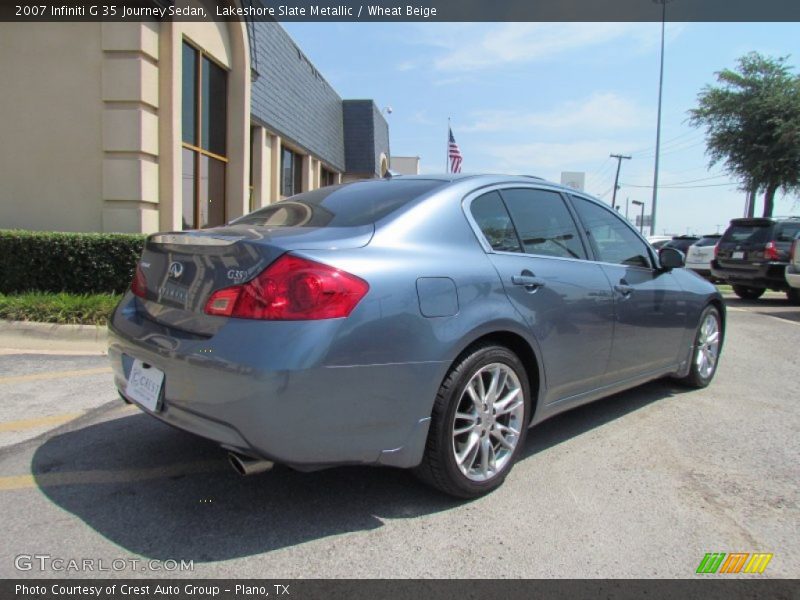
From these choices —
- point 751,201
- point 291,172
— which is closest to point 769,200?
point 751,201

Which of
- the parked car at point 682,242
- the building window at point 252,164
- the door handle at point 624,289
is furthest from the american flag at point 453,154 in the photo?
the door handle at point 624,289

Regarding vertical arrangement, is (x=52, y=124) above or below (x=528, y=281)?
above

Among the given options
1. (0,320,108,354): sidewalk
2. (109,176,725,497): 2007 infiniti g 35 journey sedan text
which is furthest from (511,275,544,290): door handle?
(0,320,108,354): sidewalk

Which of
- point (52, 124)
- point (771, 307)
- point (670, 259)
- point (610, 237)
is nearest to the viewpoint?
point (610, 237)

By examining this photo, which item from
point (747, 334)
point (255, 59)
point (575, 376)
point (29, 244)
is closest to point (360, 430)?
point (575, 376)

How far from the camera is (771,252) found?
38.3 ft

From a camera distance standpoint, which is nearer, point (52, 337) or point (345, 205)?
point (345, 205)

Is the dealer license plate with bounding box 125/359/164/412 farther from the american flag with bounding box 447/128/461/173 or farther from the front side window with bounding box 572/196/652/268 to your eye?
the american flag with bounding box 447/128/461/173

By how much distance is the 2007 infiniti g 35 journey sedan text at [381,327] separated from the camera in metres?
2.29

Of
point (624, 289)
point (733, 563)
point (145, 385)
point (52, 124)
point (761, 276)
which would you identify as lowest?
point (733, 563)

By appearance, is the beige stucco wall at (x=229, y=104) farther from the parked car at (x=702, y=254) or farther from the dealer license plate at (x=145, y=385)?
the parked car at (x=702, y=254)

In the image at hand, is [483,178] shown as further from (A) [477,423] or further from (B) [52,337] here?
(B) [52,337]

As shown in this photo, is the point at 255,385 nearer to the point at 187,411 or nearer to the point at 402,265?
the point at 187,411

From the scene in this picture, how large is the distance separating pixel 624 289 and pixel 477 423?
158 cm
